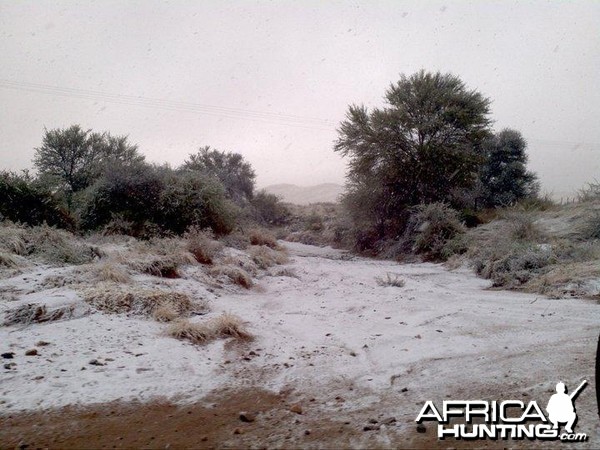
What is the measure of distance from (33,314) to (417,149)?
53.8ft

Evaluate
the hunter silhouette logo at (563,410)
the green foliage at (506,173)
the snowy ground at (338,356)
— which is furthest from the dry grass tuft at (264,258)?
the green foliage at (506,173)

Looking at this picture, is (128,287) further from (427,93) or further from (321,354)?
(427,93)

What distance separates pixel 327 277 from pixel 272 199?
24.6 m

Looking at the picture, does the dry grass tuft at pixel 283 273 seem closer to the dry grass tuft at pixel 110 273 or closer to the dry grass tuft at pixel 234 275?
the dry grass tuft at pixel 234 275

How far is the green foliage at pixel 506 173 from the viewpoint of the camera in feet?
72.1

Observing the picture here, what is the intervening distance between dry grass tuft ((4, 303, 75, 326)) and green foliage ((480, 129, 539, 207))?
74.0 feet

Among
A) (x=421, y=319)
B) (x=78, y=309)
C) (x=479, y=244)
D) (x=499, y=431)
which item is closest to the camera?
(x=499, y=431)

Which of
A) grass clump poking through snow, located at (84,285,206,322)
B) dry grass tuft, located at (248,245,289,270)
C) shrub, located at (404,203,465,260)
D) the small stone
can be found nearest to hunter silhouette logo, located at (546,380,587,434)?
the small stone

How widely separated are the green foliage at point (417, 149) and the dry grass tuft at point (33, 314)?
1463cm

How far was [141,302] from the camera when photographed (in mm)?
4820

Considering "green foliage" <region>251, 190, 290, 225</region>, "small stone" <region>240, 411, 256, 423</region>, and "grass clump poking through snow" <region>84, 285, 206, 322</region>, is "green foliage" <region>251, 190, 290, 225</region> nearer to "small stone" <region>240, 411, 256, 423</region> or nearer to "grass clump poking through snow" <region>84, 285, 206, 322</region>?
"grass clump poking through snow" <region>84, 285, 206, 322</region>

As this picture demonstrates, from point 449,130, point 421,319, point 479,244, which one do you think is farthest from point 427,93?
point 421,319

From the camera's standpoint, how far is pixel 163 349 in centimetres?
371

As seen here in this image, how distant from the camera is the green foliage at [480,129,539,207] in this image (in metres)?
22.0
